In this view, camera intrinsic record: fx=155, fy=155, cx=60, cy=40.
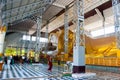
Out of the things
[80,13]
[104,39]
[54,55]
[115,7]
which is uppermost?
[115,7]

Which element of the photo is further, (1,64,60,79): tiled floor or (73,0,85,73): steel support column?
(73,0,85,73): steel support column

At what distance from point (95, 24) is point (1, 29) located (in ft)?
61.5

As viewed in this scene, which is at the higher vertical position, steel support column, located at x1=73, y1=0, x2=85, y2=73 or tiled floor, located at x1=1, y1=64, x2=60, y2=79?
steel support column, located at x1=73, y1=0, x2=85, y2=73

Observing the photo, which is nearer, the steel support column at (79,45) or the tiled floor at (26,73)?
the tiled floor at (26,73)

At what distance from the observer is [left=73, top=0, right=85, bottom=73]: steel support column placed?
9344 millimetres

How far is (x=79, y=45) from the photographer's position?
9.70 m

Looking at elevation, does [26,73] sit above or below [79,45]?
below

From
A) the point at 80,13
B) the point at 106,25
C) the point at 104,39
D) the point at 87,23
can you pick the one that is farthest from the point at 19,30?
the point at 80,13

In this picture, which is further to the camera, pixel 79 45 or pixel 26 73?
pixel 26 73

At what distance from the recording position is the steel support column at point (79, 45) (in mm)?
9344

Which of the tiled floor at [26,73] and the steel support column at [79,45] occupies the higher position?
the steel support column at [79,45]

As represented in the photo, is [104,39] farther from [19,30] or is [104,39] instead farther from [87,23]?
[19,30]

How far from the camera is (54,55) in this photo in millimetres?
20719

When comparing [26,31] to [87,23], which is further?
[26,31]
